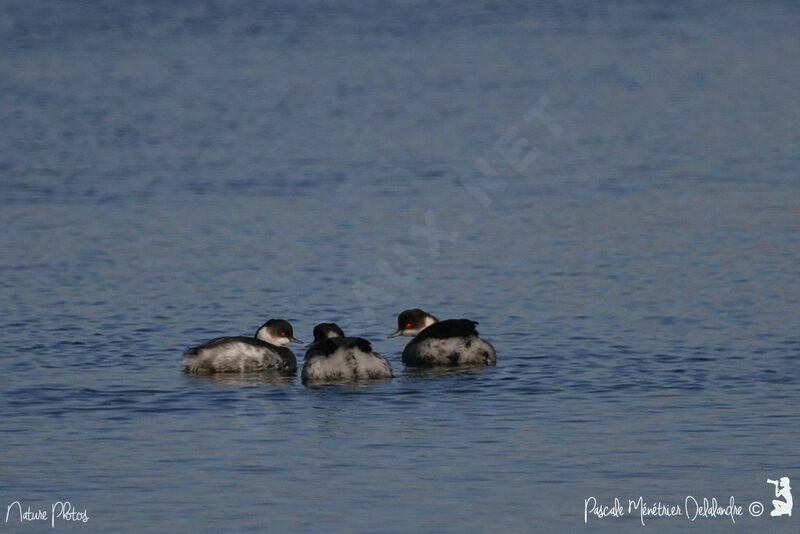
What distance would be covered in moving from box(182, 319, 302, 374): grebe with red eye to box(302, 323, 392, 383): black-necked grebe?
89cm

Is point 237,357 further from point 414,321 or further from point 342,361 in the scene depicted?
point 414,321

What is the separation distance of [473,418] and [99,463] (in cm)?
383

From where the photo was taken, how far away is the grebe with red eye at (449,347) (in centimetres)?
2033

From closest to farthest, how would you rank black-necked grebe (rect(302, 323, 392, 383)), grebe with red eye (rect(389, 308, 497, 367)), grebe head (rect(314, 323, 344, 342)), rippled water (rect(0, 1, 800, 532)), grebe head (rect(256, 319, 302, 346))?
rippled water (rect(0, 1, 800, 532)) → black-necked grebe (rect(302, 323, 392, 383)) → grebe with red eye (rect(389, 308, 497, 367)) → grebe head (rect(314, 323, 344, 342)) → grebe head (rect(256, 319, 302, 346))

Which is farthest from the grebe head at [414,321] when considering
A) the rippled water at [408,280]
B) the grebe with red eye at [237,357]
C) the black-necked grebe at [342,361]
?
the black-necked grebe at [342,361]

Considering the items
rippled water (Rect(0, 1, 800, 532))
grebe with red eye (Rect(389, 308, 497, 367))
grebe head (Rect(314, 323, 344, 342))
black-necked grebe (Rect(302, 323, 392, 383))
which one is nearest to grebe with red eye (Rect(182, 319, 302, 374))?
rippled water (Rect(0, 1, 800, 532))

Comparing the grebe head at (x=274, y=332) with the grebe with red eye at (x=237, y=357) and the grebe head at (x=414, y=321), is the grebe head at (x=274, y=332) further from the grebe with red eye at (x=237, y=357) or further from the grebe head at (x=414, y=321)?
the grebe head at (x=414, y=321)

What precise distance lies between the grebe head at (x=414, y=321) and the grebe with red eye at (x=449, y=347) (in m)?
0.80

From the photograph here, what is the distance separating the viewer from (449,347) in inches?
812

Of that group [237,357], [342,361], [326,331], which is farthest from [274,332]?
[342,361]

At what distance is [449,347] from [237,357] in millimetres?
2486

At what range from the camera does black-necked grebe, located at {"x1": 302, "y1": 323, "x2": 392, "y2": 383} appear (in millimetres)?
19281

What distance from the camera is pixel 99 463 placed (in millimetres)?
15602

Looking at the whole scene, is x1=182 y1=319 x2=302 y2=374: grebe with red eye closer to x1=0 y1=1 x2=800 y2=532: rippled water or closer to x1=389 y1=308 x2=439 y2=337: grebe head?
x1=0 y1=1 x2=800 y2=532: rippled water
